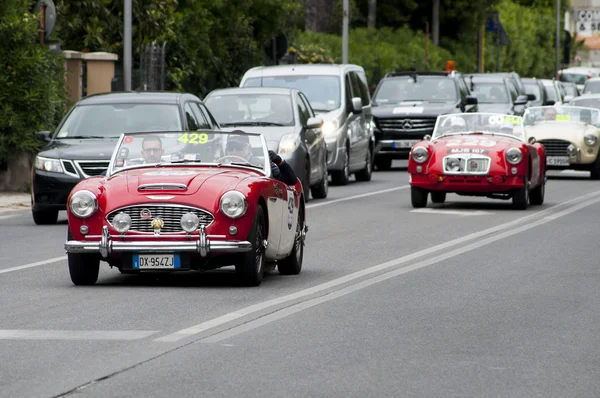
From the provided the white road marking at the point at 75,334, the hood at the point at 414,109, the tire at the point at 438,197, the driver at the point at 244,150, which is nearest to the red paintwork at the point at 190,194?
the driver at the point at 244,150

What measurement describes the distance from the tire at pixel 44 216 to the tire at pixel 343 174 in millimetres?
9043

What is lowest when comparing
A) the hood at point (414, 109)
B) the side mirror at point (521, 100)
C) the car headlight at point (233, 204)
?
the car headlight at point (233, 204)

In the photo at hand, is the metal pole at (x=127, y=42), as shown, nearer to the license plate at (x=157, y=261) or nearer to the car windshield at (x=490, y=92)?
the car windshield at (x=490, y=92)

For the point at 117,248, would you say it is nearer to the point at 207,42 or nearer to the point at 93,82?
the point at 93,82

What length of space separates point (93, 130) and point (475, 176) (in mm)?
5258

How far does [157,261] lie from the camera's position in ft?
A: 38.9

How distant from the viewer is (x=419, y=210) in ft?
72.3

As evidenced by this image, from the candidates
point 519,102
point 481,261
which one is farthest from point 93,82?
point 481,261

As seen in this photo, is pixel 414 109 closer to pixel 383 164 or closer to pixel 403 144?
pixel 403 144

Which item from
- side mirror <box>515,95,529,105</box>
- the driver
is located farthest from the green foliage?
side mirror <box>515,95,529,105</box>

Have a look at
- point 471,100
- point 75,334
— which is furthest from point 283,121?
point 75,334

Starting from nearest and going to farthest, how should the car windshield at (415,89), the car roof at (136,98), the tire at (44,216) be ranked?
the tire at (44,216) → the car roof at (136,98) → the car windshield at (415,89)

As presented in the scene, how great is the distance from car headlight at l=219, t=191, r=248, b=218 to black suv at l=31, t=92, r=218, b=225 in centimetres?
727

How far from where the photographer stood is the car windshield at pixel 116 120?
1992 cm
